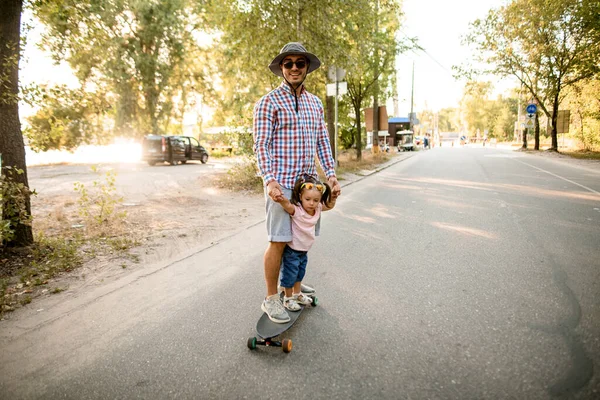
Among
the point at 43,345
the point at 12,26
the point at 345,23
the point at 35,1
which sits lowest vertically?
the point at 43,345

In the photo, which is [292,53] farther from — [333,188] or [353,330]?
[353,330]

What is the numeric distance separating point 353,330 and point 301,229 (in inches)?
34.5

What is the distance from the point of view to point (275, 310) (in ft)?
8.87

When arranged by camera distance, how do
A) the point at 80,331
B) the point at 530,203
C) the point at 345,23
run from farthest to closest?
the point at 345,23 → the point at 530,203 → the point at 80,331

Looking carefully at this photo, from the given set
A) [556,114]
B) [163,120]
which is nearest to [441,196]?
[163,120]

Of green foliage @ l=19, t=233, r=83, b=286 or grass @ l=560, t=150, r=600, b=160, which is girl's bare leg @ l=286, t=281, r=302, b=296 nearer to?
green foliage @ l=19, t=233, r=83, b=286

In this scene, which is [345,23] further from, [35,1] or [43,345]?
[43,345]

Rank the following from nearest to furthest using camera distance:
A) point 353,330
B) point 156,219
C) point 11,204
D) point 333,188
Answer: point 353,330, point 333,188, point 11,204, point 156,219

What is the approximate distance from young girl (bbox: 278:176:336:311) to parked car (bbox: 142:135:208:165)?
1878 centimetres

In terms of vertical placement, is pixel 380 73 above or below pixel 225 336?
above

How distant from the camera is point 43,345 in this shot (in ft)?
8.43

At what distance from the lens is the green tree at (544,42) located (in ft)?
71.8

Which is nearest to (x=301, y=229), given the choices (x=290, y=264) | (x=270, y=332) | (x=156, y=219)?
(x=290, y=264)

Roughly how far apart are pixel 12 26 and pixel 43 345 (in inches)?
148
